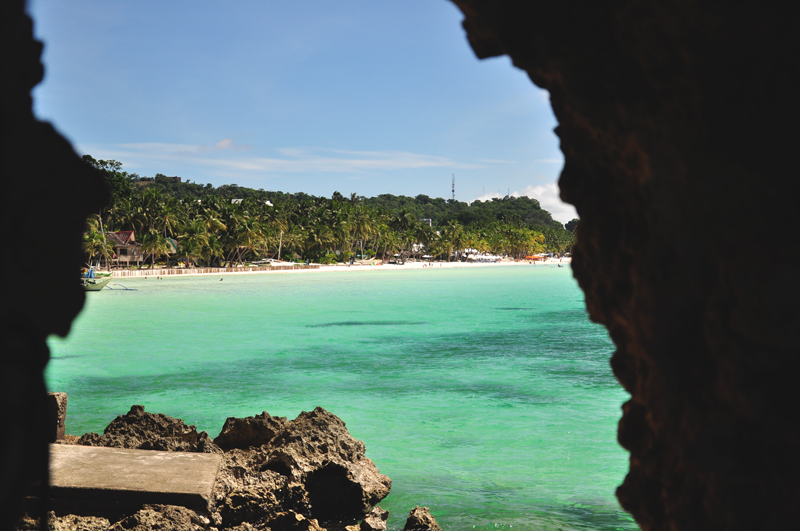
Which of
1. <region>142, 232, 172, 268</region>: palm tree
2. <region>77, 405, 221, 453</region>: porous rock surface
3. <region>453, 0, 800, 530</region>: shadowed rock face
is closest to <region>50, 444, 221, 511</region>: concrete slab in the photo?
<region>77, 405, 221, 453</region>: porous rock surface

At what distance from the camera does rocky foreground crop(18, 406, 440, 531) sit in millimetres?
4684

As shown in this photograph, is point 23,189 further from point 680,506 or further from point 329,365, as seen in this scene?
point 329,365

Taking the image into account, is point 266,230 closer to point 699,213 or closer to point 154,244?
point 154,244

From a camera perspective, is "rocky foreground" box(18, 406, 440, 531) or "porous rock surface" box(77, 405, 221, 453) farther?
"porous rock surface" box(77, 405, 221, 453)

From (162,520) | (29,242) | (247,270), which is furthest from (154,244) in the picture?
(29,242)

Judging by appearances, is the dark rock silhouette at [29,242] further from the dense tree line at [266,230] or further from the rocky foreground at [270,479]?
the dense tree line at [266,230]

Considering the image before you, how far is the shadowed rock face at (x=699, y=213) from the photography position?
1.62m

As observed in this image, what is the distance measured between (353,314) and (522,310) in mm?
9673

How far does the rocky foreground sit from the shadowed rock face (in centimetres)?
371

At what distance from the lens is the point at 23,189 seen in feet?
5.89

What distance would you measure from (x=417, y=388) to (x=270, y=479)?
32.0 feet

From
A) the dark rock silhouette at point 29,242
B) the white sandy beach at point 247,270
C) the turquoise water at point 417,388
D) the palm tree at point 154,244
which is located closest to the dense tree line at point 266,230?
the palm tree at point 154,244

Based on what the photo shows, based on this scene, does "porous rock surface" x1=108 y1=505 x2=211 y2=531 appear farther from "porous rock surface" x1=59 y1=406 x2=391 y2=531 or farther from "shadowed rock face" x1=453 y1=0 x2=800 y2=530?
"shadowed rock face" x1=453 y1=0 x2=800 y2=530

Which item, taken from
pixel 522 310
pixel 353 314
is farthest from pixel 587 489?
pixel 522 310
